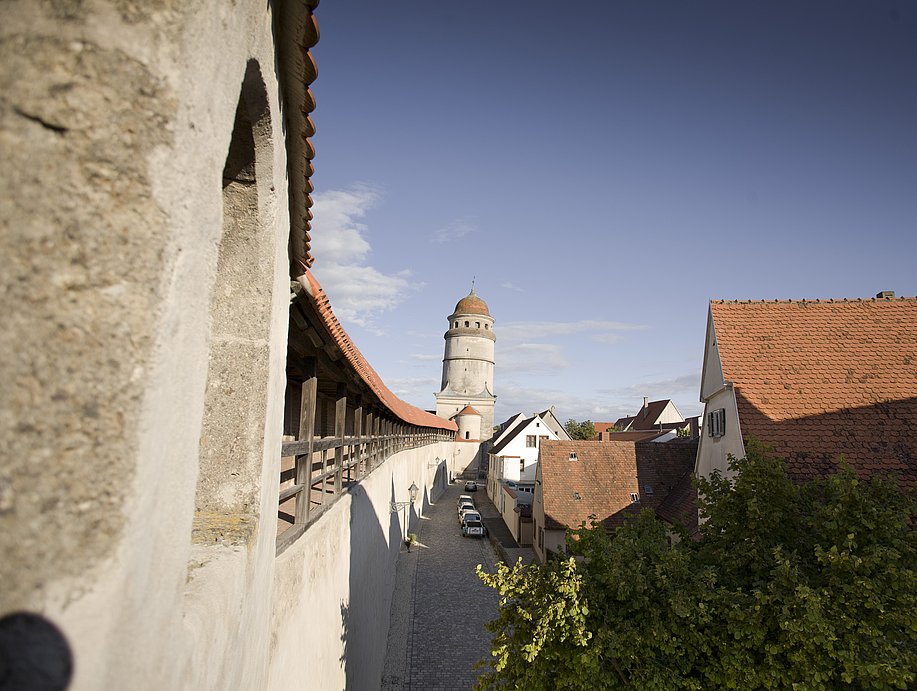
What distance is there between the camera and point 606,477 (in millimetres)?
19859

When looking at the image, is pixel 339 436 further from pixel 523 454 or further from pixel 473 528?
pixel 523 454

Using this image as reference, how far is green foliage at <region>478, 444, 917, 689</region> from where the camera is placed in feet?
17.1

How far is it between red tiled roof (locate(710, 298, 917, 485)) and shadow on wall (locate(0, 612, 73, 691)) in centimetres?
1072

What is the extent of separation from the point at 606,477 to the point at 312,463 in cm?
1353

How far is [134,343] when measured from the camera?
1355 millimetres

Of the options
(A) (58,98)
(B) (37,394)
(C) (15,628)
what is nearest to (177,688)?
(C) (15,628)

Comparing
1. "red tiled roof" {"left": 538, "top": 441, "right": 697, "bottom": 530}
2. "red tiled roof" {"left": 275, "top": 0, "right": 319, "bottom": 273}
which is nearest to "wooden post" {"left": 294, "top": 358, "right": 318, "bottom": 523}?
"red tiled roof" {"left": 275, "top": 0, "right": 319, "bottom": 273}

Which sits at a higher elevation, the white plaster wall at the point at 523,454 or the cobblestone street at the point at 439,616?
the white plaster wall at the point at 523,454

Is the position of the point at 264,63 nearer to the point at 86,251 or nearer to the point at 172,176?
the point at 172,176

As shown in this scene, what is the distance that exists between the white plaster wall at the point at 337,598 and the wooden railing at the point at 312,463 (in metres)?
0.18

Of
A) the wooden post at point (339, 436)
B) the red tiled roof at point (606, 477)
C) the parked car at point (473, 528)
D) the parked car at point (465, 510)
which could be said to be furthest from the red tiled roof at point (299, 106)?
the parked car at point (465, 510)

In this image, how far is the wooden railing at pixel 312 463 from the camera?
505 cm

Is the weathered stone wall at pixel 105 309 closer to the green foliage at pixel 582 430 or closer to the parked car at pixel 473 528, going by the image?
the parked car at pixel 473 528

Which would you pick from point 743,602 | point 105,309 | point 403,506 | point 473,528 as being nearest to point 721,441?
point 743,602
